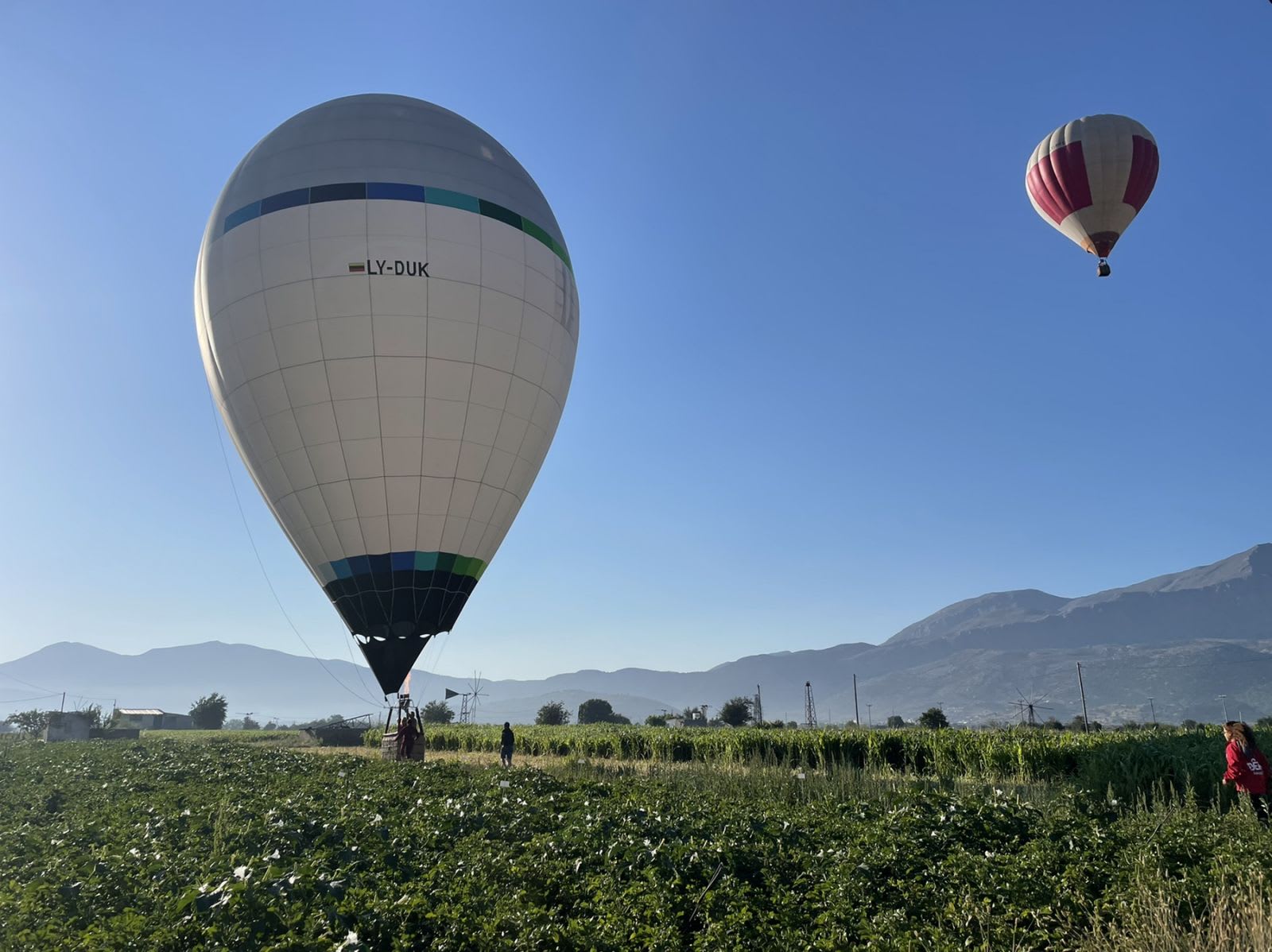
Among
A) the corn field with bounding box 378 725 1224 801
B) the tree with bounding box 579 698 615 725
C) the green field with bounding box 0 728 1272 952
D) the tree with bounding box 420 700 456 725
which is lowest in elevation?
the tree with bounding box 579 698 615 725

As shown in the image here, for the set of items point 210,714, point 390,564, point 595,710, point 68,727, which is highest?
point 390,564

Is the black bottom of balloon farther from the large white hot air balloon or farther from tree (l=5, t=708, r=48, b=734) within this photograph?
tree (l=5, t=708, r=48, b=734)

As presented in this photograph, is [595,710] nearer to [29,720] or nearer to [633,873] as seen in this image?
[29,720]

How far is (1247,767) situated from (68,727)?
79.7m

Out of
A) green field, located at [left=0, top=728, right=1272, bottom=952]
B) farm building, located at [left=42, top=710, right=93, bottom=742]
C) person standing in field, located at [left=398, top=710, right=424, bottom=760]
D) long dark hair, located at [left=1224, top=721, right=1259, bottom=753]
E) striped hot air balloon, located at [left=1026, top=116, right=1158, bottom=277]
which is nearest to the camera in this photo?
green field, located at [left=0, top=728, right=1272, bottom=952]

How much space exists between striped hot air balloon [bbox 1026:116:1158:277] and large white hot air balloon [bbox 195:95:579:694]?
23714 mm

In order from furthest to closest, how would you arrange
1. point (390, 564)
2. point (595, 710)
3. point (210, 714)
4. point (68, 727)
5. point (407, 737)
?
point (210, 714) → point (595, 710) → point (68, 727) → point (407, 737) → point (390, 564)

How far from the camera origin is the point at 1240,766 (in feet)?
40.7

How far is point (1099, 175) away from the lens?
3272 cm

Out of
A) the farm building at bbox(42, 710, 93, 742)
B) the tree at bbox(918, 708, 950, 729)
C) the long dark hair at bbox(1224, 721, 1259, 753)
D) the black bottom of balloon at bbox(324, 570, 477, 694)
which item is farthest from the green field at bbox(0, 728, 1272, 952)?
the farm building at bbox(42, 710, 93, 742)

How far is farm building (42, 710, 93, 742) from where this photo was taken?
2549 inches

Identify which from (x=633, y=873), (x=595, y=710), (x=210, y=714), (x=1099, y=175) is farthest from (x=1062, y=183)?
(x=210, y=714)

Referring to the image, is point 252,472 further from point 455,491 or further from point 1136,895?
point 1136,895

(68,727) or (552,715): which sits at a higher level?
(68,727)
